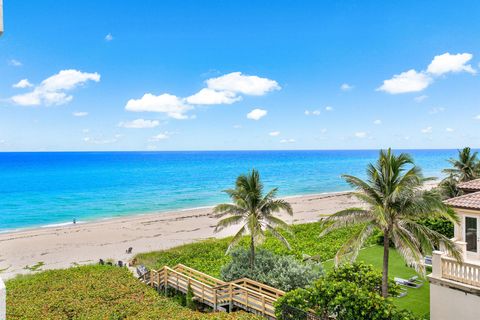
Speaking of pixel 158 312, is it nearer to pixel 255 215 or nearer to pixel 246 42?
pixel 255 215

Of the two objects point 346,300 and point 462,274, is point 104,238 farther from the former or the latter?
point 462,274

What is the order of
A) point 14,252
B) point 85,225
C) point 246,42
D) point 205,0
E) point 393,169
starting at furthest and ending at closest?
1. point 246,42
2. point 205,0
3. point 85,225
4. point 14,252
5. point 393,169

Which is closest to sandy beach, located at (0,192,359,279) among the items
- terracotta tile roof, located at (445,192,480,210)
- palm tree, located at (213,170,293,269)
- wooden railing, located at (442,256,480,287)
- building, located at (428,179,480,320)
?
palm tree, located at (213,170,293,269)

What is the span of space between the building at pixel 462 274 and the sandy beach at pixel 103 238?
2260cm

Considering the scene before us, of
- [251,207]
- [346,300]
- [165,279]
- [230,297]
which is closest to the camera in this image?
[346,300]

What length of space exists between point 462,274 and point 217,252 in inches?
699

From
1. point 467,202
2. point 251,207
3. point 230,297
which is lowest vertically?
point 230,297

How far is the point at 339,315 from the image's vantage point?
10727mm

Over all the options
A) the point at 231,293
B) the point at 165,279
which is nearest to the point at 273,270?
the point at 231,293

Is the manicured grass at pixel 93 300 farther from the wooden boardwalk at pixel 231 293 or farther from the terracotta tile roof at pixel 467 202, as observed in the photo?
the terracotta tile roof at pixel 467 202

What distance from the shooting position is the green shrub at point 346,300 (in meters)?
10.2

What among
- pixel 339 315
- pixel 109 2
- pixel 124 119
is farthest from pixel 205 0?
pixel 124 119

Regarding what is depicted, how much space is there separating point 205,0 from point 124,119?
9919 centimetres

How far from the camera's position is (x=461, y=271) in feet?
36.8
